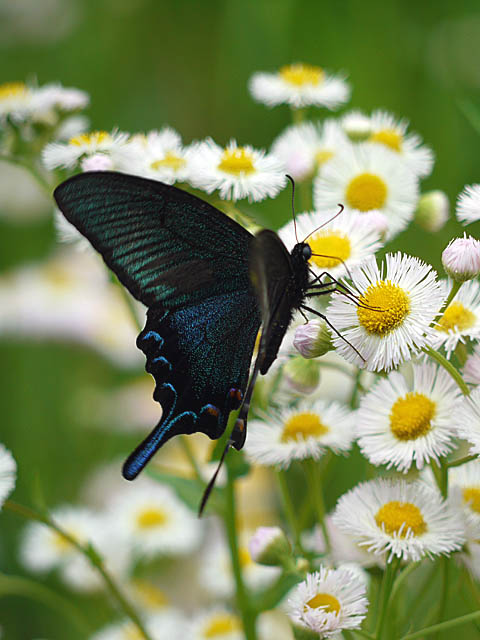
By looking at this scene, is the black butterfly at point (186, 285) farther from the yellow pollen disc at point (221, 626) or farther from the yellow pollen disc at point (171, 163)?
the yellow pollen disc at point (221, 626)

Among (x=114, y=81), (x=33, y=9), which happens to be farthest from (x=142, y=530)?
(x=33, y=9)

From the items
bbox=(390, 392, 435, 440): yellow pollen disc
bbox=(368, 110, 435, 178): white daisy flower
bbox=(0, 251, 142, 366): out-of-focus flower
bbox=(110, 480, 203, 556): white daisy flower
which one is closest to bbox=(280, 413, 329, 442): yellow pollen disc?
bbox=(390, 392, 435, 440): yellow pollen disc

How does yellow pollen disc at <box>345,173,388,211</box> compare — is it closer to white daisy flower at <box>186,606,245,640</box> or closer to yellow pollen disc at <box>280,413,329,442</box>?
yellow pollen disc at <box>280,413,329,442</box>

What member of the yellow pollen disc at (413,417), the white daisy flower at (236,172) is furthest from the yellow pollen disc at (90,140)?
Answer: the yellow pollen disc at (413,417)

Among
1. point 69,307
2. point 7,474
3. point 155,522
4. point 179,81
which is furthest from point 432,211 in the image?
point 179,81

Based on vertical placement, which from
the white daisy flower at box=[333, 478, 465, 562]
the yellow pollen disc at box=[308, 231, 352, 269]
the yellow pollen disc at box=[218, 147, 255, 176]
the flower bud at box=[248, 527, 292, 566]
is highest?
the yellow pollen disc at box=[218, 147, 255, 176]

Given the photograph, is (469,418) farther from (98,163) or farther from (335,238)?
(98,163)

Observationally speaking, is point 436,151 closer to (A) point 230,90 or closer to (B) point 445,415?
(A) point 230,90
